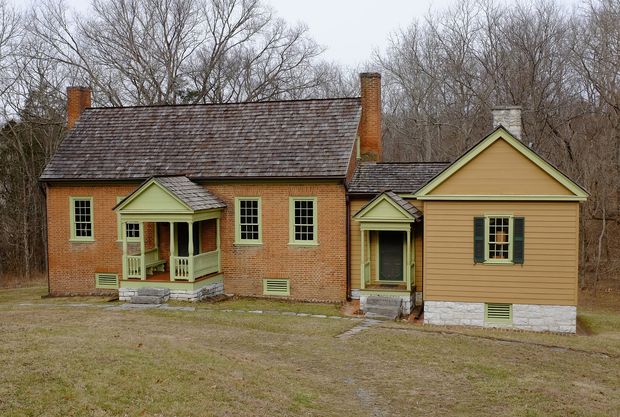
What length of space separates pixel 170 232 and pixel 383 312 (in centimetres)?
789

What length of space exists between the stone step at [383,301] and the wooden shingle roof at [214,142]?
166 inches

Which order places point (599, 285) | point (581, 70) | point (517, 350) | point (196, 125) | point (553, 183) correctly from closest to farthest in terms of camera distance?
point (517, 350), point (553, 183), point (196, 125), point (599, 285), point (581, 70)

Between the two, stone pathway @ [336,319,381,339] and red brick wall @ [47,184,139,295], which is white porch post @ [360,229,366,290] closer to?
stone pathway @ [336,319,381,339]

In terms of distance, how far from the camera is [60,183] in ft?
82.5

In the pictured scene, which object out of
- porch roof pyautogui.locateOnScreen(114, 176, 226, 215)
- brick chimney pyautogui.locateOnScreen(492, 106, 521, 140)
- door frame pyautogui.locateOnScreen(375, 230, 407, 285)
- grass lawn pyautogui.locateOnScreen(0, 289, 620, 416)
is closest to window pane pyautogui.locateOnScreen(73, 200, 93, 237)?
porch roof pyautogui.locateOnScreen(114, 176, 226, 215)

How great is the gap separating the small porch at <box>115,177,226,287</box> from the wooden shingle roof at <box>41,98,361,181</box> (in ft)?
5.01

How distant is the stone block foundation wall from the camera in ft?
63.2

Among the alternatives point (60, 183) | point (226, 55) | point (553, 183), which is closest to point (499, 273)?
point (553, 183)

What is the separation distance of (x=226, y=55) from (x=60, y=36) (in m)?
11.6

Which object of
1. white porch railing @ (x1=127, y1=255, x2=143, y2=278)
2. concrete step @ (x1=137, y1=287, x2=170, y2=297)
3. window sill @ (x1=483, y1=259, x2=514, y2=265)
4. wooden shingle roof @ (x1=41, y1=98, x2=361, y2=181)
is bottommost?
concrete step @ (x1=137, y1=287, x2=170, y2=297)

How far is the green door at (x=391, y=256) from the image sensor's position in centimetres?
2269

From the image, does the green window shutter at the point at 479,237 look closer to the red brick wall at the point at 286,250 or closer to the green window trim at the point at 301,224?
the red brick wall at the point at 286,250

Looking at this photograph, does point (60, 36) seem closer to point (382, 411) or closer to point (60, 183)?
point (60, 183)

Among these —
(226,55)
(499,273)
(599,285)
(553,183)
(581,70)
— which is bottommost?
(599,285)
